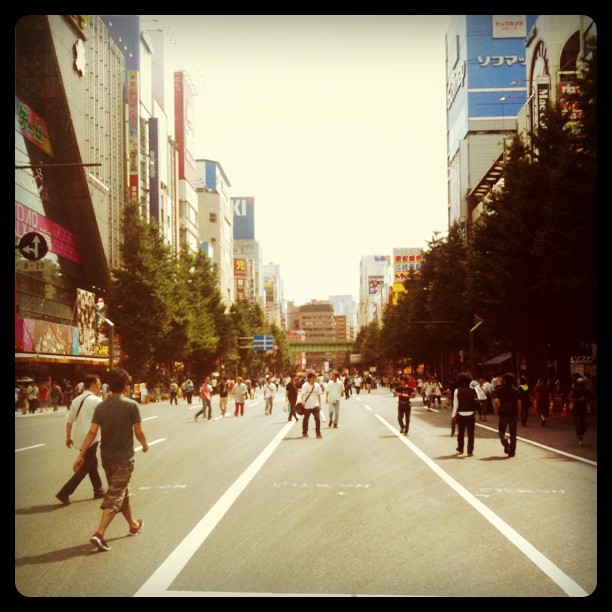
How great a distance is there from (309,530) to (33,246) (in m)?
4.44

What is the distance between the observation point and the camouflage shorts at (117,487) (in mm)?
7625

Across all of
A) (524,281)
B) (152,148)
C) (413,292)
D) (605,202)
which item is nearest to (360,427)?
(524,281)

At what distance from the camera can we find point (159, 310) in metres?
38.3

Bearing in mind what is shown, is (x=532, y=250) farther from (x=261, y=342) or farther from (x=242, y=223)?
(x=242, y=223)

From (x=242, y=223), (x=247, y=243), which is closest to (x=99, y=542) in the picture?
(x=247, y=243)

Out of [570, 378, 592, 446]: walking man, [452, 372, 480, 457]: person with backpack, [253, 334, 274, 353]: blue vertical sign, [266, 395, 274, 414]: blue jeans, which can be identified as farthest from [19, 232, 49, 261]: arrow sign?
[253, 334, 274, 353]: blue vertical sign

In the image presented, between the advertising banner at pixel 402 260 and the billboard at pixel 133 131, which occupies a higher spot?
the billboard at pixel 133 131

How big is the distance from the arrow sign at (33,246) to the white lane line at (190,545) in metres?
3.22

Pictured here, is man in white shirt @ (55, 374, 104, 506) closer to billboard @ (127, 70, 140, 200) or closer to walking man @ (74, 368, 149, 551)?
walking man @ (74, 368, 149, 551)

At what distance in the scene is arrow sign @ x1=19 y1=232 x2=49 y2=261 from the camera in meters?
7.05

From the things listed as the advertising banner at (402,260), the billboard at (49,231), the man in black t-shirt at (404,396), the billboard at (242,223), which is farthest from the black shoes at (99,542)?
the billboard at (242,223)

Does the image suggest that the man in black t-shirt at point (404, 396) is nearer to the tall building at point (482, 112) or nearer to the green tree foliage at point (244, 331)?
the green tree foliage at point (244, 331)

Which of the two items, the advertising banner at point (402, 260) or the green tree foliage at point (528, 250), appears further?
the advertising banner at point (402, 260)

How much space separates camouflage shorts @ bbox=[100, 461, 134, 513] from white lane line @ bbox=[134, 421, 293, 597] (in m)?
0.74
